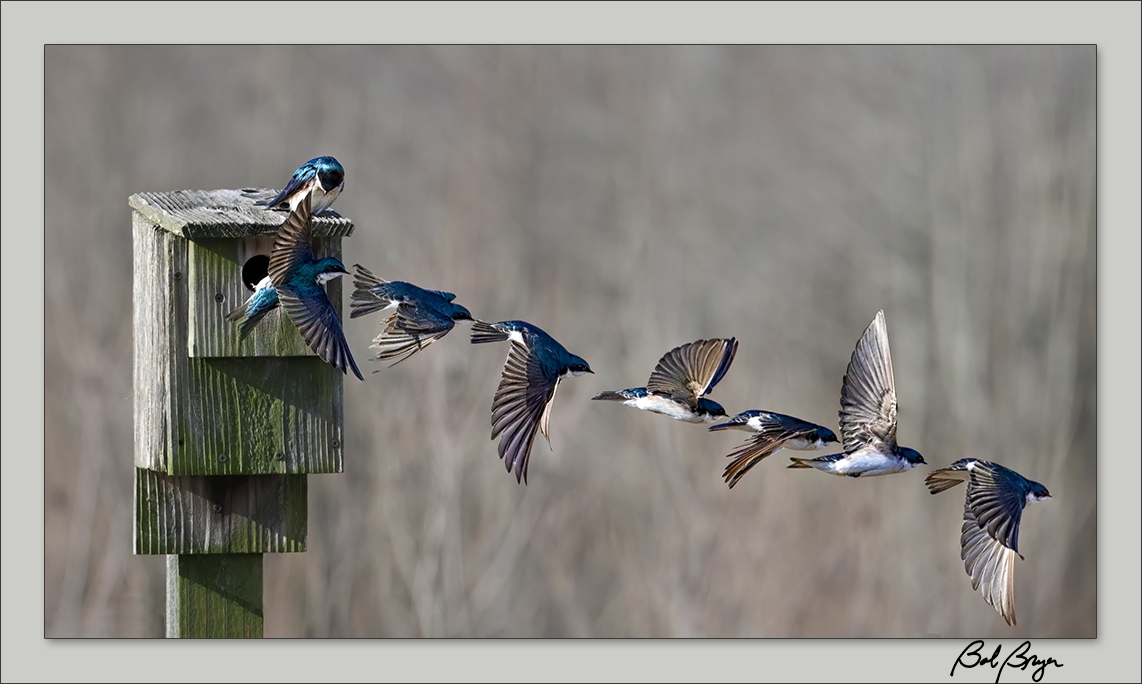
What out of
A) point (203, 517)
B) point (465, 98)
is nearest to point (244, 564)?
point (203, 517)

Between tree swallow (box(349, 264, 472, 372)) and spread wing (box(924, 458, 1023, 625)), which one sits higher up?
tree swallow (box(349, 264, 472, 372))

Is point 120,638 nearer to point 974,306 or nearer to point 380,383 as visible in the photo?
point 380,383

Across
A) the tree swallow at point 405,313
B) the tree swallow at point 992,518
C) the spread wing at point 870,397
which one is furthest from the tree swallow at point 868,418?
the tree swallow at point 405,313

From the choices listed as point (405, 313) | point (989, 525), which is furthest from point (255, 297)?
point (989, 525)

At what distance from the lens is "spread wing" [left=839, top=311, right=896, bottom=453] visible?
9.23 ft

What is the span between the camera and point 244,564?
3.36m

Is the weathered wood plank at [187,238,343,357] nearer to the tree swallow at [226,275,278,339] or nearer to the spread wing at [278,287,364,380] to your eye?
the tree swallow at [226,275,278,339]

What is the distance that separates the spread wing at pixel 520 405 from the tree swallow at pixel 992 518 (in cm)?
75

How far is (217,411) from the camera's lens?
3191 millimetres

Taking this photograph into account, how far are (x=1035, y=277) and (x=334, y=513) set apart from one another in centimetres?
341

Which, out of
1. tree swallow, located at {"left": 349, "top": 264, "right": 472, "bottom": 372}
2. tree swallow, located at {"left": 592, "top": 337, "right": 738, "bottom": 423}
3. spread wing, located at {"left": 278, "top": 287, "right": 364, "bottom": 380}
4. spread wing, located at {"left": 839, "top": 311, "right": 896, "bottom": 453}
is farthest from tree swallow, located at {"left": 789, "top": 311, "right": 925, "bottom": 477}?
spread wing, located at {"left": 278, "top": 287, "right": 364, "bottom": 380}

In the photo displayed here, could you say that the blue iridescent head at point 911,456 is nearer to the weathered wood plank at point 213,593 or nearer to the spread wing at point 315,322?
the spread wing at point 315,322

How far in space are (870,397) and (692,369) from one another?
34 centimetres

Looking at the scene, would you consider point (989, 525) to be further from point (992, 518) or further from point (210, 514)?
point (210, 514)
